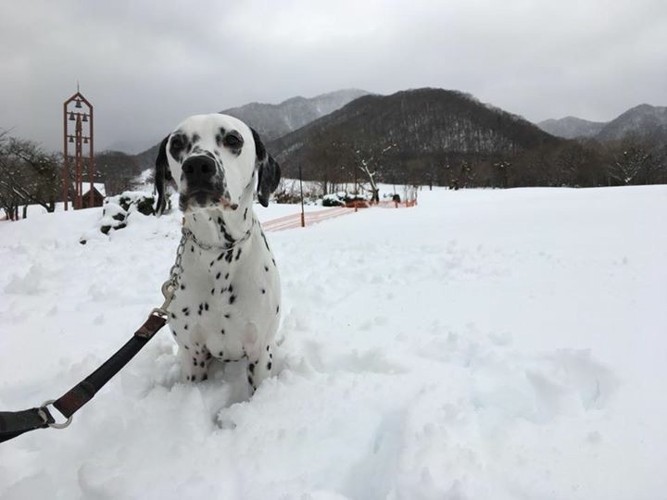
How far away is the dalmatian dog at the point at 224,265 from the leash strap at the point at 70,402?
23 centimetres

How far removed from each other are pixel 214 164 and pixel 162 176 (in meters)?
0.78

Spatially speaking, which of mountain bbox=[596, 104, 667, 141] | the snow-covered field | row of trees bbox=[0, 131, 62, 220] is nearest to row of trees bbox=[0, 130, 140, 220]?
row of trees bbox=[0, 131, 62, 220]

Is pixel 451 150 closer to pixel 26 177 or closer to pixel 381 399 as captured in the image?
pixel 26 177

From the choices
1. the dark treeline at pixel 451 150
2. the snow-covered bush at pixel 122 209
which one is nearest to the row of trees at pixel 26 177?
the snow-covered bush at pixel 122 209

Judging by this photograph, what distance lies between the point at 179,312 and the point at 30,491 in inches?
39.4

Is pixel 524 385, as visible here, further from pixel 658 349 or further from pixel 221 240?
pixel 221 240

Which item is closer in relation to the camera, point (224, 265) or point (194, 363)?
point (224, 265)

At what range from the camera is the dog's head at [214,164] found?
1877mm

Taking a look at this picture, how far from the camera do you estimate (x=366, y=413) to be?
2229 millimetres

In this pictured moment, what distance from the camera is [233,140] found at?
2.19 m

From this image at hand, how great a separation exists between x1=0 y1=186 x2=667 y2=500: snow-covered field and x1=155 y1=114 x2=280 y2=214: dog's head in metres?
1.22

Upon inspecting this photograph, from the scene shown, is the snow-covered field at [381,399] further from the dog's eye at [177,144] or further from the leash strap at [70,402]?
the dog's eye at [177,144]

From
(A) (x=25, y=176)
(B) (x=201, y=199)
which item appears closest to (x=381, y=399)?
(B) (x=201, y=199)

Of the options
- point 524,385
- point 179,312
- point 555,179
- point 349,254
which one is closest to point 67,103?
point 349,254
